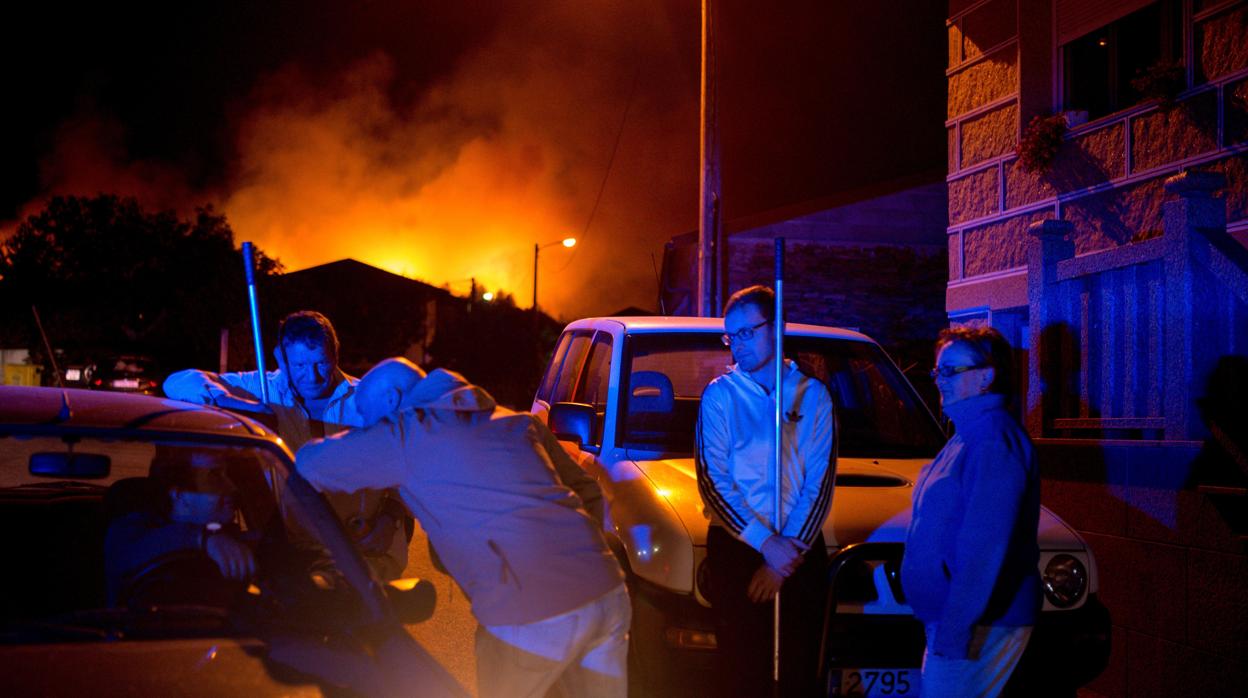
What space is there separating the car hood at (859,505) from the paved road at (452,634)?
1415mm

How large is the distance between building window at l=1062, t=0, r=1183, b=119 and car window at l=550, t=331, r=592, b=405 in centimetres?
682

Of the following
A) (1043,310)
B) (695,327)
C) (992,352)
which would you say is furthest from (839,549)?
(1043,310)

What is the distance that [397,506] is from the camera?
4.68 meters

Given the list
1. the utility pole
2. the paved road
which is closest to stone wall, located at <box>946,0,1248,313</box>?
the utility pole

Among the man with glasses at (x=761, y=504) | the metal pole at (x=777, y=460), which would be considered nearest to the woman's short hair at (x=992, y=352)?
the metal pole at (x=777, y=460)

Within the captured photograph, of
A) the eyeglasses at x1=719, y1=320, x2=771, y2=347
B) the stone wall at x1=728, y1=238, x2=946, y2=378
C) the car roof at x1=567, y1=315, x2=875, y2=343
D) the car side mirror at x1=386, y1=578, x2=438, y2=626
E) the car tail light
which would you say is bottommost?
the car tail light

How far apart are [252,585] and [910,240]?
22.6m

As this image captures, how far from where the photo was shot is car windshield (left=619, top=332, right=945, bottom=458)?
18.4ft

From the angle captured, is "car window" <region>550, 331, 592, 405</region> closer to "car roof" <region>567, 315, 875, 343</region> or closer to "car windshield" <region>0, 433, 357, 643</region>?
"car roof" <region>567, 315, 875, 343</region>

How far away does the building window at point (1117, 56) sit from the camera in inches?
420

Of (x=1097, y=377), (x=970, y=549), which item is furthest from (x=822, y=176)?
(x=970, y=549)

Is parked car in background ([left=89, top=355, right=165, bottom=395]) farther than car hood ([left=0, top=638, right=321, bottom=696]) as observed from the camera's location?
Yes

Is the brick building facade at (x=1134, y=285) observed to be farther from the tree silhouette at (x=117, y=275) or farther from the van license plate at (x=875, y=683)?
the tree silhouette at (x=117, y=275)

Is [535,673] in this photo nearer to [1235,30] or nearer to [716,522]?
[716,522]
